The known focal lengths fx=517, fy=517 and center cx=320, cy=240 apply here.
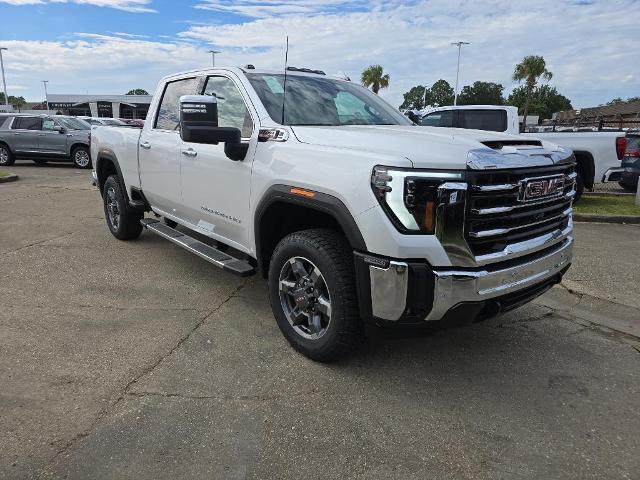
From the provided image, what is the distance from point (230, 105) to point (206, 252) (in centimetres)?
126

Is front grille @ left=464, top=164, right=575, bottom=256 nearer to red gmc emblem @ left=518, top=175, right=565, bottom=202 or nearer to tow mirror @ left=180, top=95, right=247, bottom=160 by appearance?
red gmc emblem @ left=518, top=175, right=565, bottom=202

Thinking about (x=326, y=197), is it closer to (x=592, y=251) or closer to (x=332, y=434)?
(x=332, y=434)

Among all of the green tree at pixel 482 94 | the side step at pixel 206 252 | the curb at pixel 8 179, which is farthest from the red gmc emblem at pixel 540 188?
the green tree at pixel 482 94

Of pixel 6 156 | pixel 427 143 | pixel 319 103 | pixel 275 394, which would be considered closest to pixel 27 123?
pixel 6 156

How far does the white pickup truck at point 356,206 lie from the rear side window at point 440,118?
20.6 ft

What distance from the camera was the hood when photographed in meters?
2.79

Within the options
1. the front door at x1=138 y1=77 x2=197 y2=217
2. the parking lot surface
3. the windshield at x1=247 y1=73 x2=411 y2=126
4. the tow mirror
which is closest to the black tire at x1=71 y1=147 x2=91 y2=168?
the front door at x1=138 y1=77 x2=197 y2=217

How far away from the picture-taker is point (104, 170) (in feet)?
22.4

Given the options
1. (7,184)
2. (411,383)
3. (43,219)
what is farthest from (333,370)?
(7,184)

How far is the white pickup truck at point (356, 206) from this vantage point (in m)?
2.76

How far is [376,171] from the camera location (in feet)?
9.26

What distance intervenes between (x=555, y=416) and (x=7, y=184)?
43.4 ft

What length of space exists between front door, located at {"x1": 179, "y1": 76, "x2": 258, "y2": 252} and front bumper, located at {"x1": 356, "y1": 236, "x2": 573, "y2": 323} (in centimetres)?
141

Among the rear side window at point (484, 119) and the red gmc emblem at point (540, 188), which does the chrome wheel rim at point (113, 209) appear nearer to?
the red gmc emblem at point (540, 188)
